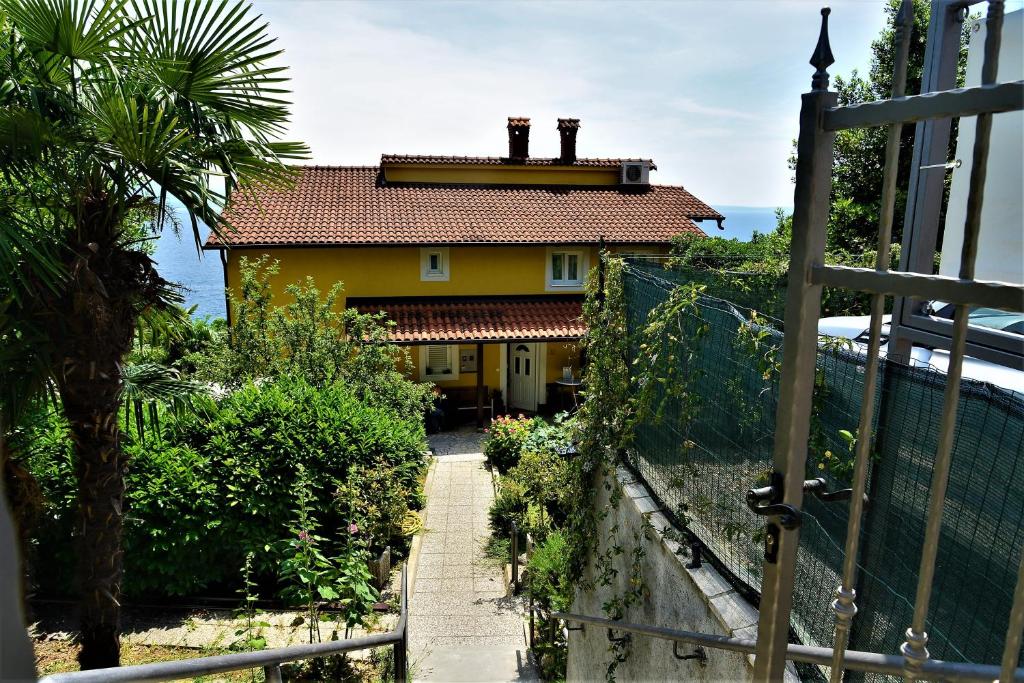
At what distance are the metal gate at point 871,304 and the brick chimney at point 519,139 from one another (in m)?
19.9

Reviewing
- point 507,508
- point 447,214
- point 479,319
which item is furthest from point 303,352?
point 447,214

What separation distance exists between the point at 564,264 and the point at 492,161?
4354 mm

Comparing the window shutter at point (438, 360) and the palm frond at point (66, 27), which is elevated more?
the palm frond at point (66, 27)

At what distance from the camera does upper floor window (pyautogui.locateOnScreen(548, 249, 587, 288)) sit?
18672 mm

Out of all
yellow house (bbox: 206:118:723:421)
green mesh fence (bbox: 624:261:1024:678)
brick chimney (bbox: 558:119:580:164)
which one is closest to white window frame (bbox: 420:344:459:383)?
yellow house (bbox: 206:118:723:421)

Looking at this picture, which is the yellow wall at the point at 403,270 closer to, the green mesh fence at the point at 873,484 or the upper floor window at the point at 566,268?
the upper floor window at the point at 566,268

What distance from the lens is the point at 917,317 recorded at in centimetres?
293

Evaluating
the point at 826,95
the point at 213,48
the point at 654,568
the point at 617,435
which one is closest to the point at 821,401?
the point at 826,95

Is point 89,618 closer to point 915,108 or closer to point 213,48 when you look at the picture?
point 213,48

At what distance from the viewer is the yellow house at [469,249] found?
55.9 ft

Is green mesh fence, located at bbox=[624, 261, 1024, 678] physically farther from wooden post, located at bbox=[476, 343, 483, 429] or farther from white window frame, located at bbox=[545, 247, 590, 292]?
white window frame, located at bbox=[545, 247, 590, 292]

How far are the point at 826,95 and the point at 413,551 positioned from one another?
10144mm

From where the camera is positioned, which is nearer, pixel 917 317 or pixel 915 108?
pixel 915 108

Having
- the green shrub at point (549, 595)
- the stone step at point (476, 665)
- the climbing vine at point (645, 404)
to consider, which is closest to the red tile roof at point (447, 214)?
the green shrub at point (549, 595)
